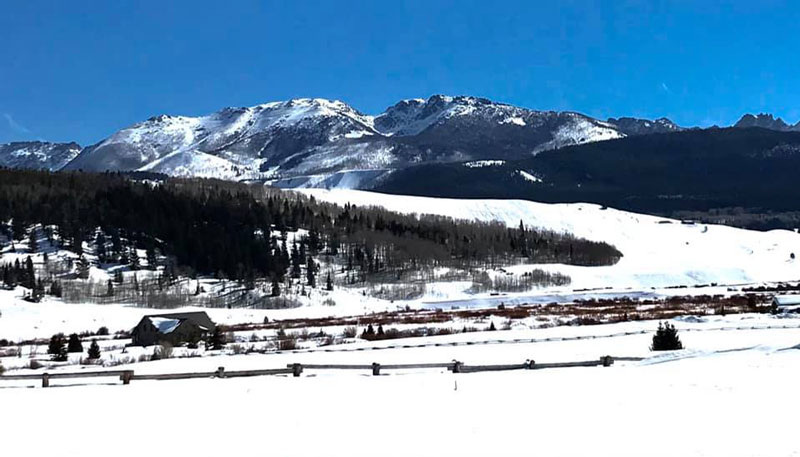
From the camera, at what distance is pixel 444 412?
1557 cm

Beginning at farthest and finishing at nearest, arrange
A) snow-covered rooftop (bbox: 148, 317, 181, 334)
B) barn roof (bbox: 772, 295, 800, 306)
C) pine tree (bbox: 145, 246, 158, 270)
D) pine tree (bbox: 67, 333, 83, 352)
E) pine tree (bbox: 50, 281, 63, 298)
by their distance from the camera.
A: 1. pine tree (bbox: 145, 246, 158, 270)
2. pine tree (bbox: 50, 281, 63, 298)
3. snow-covered rooftop (bbox: 148, 317, 181, 334)
4. barn roof (bbox: 772, 295, 800, 306)
5. pine tree (bbox: 67, 333, 83, 352)

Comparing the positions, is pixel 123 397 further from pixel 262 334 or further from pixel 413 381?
pixel 262 334

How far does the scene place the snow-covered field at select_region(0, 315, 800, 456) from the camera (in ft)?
40.9

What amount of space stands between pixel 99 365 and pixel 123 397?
16066 millimetres

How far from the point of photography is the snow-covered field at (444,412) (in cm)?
1247

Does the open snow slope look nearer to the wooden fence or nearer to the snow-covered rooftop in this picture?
the snow-covered rooftop

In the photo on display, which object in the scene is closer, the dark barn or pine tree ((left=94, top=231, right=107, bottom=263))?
the dark barn

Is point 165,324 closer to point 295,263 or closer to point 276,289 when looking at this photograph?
point 276,289

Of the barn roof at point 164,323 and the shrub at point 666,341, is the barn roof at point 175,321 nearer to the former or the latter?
the barn roof at point 164,323

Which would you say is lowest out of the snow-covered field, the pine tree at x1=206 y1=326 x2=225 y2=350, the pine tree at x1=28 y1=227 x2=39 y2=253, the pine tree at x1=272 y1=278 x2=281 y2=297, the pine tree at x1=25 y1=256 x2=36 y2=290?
the pine tree at x1=206 y1=326 x2=225 y2=350

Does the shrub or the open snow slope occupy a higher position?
the open snow slope

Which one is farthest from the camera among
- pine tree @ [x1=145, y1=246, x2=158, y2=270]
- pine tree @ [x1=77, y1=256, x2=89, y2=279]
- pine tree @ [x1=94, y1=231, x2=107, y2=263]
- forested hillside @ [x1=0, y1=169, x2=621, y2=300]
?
forested hillside @ [x1=0, y1=169, x2=621, y2=300]

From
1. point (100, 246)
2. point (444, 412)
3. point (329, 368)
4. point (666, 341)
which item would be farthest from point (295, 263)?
point (444, 412)

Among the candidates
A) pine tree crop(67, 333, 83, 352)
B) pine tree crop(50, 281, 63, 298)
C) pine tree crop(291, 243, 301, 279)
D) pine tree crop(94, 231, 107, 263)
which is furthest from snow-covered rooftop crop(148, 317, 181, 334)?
pine tree crop(94, 231, 107, 263)
